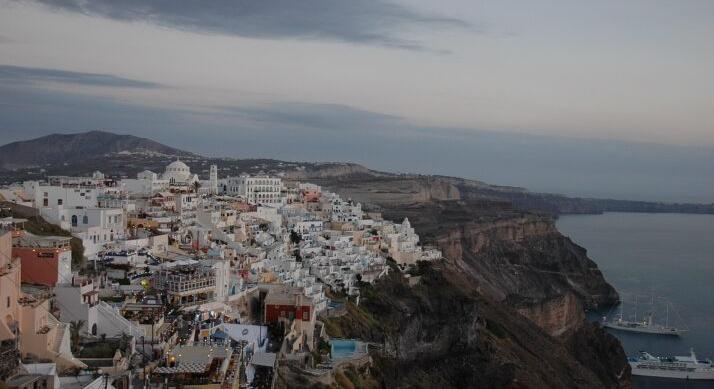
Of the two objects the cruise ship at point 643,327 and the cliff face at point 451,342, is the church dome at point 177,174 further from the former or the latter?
the cruise ship at point 643,327

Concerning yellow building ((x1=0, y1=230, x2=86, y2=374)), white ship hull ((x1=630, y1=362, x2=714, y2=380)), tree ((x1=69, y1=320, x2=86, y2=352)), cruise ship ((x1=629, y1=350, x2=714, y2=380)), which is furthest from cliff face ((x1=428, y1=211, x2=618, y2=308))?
yellow building ((x1=0, y1=230, x2=86, y2=374))

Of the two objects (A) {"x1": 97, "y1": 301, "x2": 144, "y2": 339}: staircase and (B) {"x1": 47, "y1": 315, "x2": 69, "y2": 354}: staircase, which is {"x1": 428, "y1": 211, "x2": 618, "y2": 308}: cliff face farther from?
(B) {"x1": 47, "y1": 315, "x2": 69, "y2": 354}: staircase

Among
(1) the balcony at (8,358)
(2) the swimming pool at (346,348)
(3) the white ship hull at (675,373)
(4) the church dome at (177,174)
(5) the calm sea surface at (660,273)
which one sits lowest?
(3) the white ship hull at (675,373)

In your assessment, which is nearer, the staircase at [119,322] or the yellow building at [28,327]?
the yellow building at [28,327]

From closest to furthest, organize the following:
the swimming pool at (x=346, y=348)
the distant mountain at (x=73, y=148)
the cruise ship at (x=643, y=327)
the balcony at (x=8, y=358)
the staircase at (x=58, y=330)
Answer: the balcony at (x=8, y=358) → the staircase at (x=58, y=330) → the swimming pool at (x=346, y=348) → the cruise ship at (x=643, y=327) → the distant mountain at (x=73, y=148)

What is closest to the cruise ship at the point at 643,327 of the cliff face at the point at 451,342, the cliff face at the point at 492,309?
the cliff face at the point at 492,309

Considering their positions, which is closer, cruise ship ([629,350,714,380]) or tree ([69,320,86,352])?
tree ([69,320,86,352])

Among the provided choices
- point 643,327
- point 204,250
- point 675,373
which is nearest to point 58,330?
point 204,250
